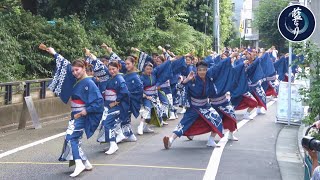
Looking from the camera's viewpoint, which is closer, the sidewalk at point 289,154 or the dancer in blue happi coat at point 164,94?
the sidewalk at point 289,154

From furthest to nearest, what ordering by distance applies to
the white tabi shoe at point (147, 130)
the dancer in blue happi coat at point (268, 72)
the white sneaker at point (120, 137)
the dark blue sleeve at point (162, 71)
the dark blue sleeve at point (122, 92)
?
the dancer in blue happi coat at point (268, 72), the dark blue sleeve at point (162, 71), the white tabi shoe at point (147, 130), the white sneaker at point (120, 137), the dark blue sleeve at point (122, 92)

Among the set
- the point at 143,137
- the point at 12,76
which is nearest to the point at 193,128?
the point at 143,137

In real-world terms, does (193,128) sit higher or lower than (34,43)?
lower

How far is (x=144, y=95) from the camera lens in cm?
1173

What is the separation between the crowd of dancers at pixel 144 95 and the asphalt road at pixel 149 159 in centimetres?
27

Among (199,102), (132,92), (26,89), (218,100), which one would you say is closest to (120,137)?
(132,92)

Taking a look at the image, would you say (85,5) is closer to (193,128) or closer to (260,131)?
(260,131)

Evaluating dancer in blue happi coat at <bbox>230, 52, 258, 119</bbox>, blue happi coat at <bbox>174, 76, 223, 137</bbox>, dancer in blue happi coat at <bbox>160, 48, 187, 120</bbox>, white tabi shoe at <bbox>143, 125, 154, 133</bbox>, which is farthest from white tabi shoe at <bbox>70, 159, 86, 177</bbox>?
dancer in blue happi coat at <bbox>160, 48, 187, 120</bbox>

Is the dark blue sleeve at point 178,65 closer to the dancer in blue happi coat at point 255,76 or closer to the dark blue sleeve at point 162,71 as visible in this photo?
the dark blue sleeve at point 162,71

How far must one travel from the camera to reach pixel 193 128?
9914 mm

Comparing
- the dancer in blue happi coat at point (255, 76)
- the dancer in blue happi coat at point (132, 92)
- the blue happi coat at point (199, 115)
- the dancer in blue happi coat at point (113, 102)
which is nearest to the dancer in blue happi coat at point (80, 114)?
the dancer in blue happi coat at point (113, 102)

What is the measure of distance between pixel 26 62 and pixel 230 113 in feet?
29.8

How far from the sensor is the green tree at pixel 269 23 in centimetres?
4266

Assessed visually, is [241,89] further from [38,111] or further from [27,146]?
[38,111]
